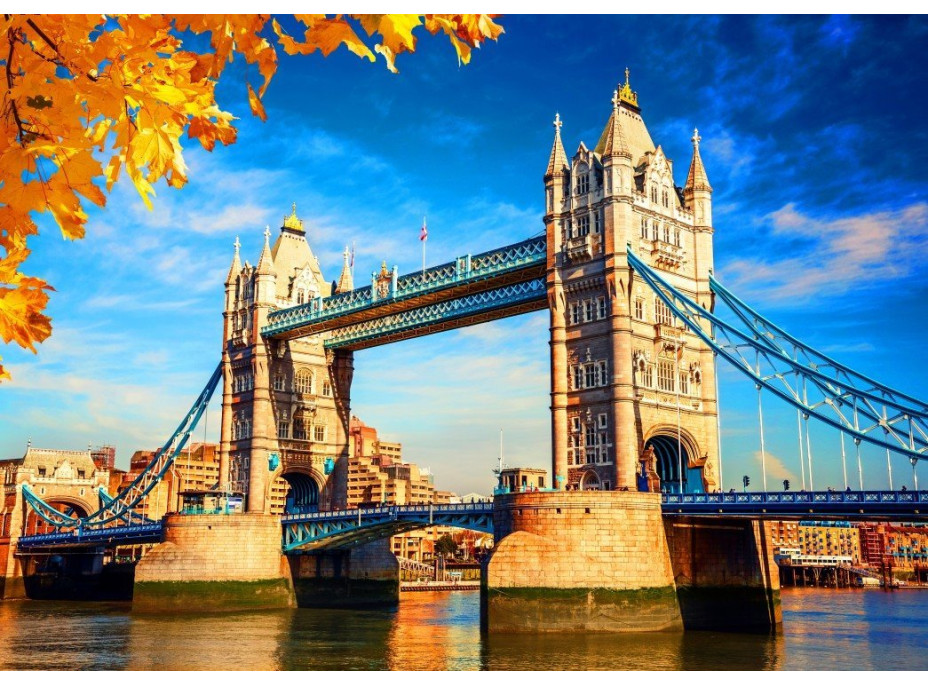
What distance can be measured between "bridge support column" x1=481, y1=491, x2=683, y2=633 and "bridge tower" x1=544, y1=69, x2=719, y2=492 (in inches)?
183

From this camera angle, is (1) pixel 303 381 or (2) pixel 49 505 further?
(2) pixel 49 505

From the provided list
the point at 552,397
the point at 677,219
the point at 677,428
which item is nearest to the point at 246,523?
the point at 552,397

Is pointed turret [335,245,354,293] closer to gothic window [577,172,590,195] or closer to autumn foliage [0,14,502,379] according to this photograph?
gothic window [577,172,590,195]

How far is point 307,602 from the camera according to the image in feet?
198

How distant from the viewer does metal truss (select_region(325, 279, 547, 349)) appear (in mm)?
52312

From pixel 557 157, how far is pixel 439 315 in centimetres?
1249

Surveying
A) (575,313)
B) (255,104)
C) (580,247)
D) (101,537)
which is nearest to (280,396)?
(101,537)

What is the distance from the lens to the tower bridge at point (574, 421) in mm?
38000

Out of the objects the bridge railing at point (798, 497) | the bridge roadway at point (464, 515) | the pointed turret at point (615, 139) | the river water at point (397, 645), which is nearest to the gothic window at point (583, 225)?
the pointed turret at point (615, 139)

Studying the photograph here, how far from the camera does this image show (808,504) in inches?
1442

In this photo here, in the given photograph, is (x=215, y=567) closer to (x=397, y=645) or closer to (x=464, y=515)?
(x=464, y=515)

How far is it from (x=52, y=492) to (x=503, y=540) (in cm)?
5980

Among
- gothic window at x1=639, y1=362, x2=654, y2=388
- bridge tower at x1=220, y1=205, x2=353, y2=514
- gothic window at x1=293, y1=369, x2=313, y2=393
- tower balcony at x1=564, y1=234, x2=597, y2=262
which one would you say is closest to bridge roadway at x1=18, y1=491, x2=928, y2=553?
bridge tower at x1=220, y1=205, x2=353, y2=514

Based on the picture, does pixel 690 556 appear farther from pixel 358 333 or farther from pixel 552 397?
pixel 358 333
